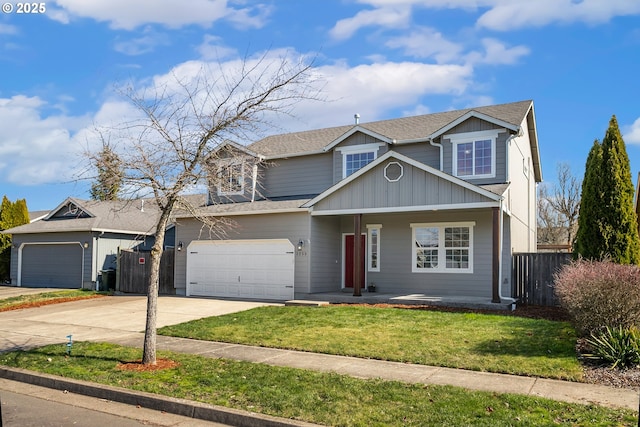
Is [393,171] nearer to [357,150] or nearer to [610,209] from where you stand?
[357,150]

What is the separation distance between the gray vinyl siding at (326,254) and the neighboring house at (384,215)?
4cm

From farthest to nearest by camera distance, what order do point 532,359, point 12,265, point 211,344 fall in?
point 12,265
point 211,344
point 532,359

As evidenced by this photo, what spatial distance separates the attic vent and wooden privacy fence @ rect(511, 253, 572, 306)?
14.9 ft

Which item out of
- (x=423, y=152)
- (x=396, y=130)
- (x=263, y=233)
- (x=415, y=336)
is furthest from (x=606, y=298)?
(x=396, y=130)

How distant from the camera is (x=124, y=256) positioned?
915 inches

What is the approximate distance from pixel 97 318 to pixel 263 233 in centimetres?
662

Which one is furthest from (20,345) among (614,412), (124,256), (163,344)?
(124,256)

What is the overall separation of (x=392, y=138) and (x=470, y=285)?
20.5 ft

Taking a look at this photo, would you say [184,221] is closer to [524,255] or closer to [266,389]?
[524,255]

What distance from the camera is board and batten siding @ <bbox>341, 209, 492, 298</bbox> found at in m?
17.3

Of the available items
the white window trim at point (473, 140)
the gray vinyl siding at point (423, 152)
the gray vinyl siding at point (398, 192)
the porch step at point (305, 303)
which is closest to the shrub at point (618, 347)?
the gray vinyl siding at point (398, 192)

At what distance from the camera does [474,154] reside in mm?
18078

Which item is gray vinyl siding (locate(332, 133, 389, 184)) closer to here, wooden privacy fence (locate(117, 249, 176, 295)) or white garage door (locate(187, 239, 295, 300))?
white garage door (locate(187, 239, 295, 300))

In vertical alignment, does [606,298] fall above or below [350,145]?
below
